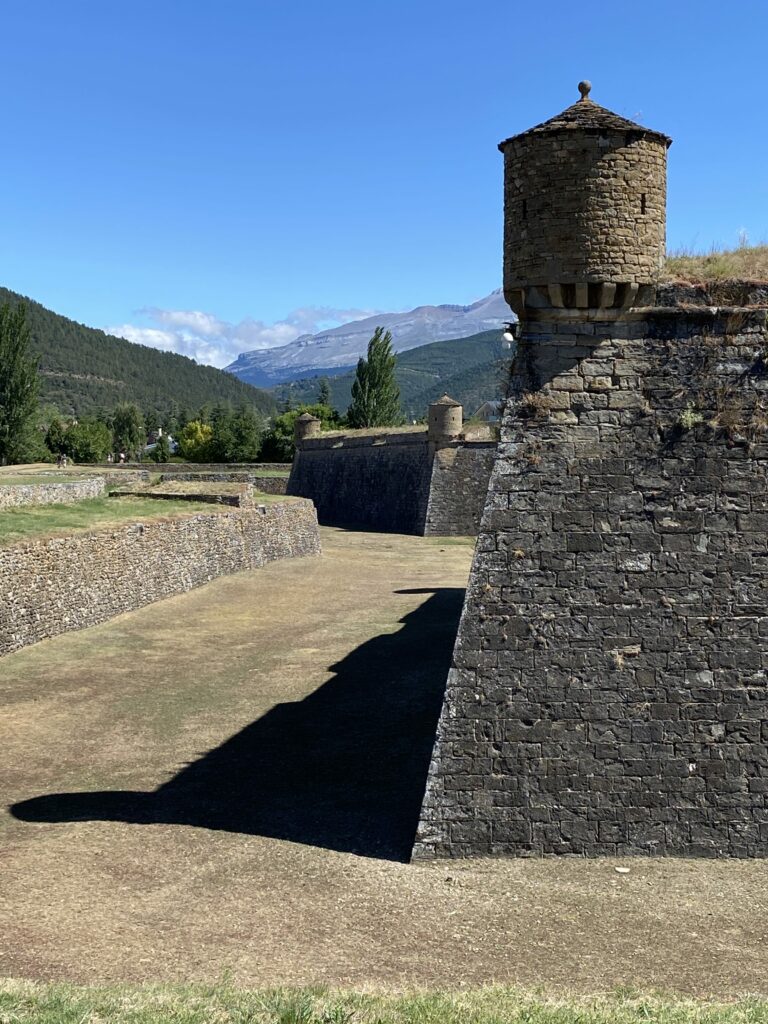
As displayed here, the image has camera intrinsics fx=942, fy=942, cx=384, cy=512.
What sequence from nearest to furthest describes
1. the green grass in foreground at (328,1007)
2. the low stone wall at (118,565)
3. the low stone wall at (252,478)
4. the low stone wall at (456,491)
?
the green grass in foreground at (328,1007)
the low stone wall at (118,565)
the low stone wall at (456,491)
the low stone wall at (252,478)

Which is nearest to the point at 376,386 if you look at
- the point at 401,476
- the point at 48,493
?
A: the point at 401,476

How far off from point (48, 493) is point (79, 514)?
5.98 meters

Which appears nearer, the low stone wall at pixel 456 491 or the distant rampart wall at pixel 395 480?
the low stone wall at pixel 456 491

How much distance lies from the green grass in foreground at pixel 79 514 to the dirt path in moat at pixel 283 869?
5470 mm

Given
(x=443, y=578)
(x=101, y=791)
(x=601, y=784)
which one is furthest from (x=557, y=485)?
(x=443, y=578)

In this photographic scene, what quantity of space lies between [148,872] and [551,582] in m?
4.82

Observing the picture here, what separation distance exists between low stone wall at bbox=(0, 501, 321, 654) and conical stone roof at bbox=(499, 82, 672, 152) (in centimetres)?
1386

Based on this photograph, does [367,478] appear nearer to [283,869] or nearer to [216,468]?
[216,468]

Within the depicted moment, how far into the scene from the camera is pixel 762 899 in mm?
8312

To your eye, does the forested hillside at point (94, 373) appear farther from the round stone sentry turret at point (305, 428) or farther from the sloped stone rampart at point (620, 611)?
the sloped stone rampart at point (620, 611)

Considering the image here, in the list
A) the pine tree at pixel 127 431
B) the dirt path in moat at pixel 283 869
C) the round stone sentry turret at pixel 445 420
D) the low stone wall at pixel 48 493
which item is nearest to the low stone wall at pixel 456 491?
the round stone sentry turret at pixel 445 420

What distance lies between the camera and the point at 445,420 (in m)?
46.3

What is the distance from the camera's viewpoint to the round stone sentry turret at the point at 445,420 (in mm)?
46188

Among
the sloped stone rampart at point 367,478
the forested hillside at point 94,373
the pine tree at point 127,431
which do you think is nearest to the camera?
the sloped stone rampart at point 367,478
